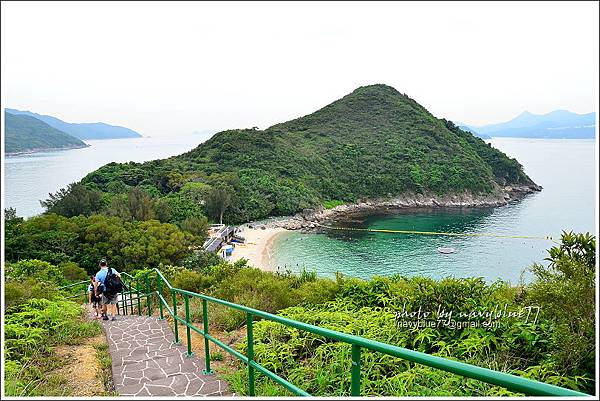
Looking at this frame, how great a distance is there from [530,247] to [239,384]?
127ft

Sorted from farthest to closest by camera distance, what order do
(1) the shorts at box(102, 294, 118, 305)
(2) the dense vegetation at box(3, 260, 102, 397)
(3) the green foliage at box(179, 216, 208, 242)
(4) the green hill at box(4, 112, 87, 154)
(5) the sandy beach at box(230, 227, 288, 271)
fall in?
(4) the green hill at box(4, 112, 87, 154), (3) the green foliage at box(179, 216, 208, 242), (5) the sandy beach at box(230, 227, 288, 271), (1) the shorts at box(102, 294, 118, 305), (2) the dense vegetation at box(3, 260, 102, 397)

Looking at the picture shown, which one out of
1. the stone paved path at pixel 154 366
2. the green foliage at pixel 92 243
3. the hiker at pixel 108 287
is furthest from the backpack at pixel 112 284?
Result: the green foliage at pixel 92 243

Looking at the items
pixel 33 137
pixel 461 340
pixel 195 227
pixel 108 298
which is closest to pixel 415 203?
pixel 195 227

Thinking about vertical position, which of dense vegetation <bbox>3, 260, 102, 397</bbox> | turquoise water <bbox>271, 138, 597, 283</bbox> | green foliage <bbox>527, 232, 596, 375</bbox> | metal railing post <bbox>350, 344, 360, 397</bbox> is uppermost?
metal railing post <bbox>350, 344, 360, 397</bbox>

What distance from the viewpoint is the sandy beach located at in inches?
1211

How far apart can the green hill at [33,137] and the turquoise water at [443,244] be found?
99.0 meters

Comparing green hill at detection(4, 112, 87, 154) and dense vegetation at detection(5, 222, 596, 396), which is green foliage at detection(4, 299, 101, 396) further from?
green hill at detection(4, 112, 87, 154)

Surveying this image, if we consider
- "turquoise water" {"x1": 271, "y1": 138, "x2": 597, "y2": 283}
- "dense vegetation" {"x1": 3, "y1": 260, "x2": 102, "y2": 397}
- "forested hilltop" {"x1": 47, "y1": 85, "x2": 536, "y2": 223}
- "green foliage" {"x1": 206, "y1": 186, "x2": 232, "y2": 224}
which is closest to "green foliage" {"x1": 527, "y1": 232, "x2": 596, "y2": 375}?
"dense vegetation" {"x1": 3, "y1": 260, "x2": 102, "y2": 397}

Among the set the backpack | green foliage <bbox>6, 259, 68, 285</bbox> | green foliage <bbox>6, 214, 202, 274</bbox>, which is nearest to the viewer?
the backpack

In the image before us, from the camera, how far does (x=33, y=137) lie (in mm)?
128500

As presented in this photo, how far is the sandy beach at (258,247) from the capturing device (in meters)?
30.8

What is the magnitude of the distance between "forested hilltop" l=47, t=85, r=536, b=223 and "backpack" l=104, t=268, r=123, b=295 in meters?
28.4

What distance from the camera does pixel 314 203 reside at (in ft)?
176

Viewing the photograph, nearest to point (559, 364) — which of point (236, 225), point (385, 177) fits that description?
point (236, 225)
